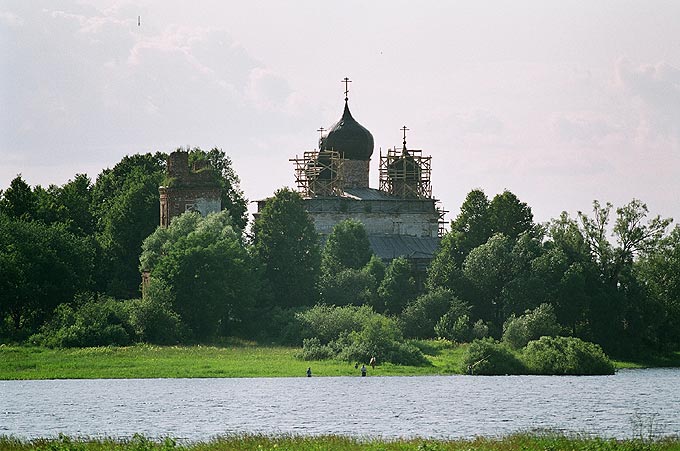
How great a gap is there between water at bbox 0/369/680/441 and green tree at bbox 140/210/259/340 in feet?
45.0

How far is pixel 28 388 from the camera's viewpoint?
56812 millimetres

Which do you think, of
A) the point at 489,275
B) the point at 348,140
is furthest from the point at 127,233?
the point at 489,275

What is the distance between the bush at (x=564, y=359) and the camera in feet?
218

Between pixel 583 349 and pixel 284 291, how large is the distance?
64.3 ft

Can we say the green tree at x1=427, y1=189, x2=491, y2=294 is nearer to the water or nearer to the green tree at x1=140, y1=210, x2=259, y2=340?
the green tree at x1=140, y1=210, x2=259, y2=340

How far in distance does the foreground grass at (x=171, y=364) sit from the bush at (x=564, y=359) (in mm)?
3371

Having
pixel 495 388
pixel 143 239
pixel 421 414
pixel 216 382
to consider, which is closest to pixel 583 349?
pixel 495 388

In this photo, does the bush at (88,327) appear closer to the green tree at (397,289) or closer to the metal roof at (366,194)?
the green tree at (397,289)

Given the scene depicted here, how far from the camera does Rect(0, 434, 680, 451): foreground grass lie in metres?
34.8

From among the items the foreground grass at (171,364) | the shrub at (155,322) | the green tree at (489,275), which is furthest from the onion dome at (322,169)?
the foreground grass at (171,364)

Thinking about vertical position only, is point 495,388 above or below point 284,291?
below

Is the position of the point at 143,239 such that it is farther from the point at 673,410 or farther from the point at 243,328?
the point at 673,410

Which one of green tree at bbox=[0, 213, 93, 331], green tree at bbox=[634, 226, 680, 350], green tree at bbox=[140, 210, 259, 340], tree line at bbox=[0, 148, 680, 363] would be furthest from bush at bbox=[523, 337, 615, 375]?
green tree at bbox=[0, 213, 93, 331]

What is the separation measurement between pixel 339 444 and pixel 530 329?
1411 inches
